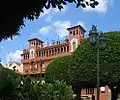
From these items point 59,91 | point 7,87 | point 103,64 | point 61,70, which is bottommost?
point 59,91

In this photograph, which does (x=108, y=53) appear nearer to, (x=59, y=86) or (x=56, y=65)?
(x=56, y=65)

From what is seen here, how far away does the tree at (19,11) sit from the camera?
400 centimetres

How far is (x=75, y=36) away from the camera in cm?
7506

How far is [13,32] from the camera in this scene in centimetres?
431

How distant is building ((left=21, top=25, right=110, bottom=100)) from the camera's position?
74.8 metres

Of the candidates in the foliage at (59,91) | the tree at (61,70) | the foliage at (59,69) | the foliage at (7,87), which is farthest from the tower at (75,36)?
the foliage at (7,87)

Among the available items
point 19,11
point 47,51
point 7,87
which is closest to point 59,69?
point 47,51

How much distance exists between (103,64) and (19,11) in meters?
35.3

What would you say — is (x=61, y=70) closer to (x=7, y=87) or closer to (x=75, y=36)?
(x=75, y=36)

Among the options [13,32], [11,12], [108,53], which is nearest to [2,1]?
[11,12]

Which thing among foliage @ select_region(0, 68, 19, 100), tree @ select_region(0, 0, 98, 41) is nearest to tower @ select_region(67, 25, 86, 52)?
foliage @ select_region(0, 68, 19, 100)

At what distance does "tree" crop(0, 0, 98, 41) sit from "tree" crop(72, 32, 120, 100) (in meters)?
33.4

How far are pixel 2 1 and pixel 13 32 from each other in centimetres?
51

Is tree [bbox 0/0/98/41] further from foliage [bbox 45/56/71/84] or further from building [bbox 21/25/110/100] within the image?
building [bbox 21/25/110/100]
